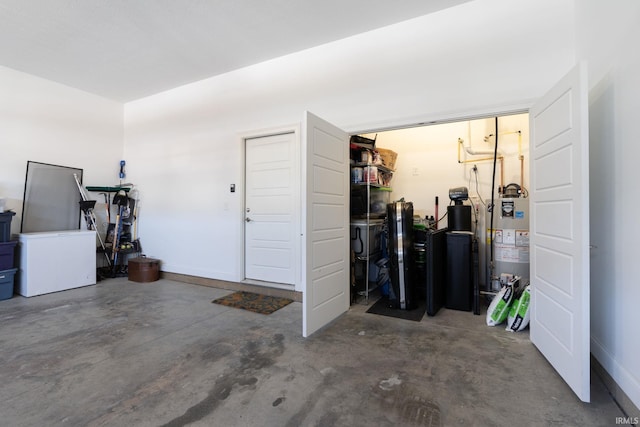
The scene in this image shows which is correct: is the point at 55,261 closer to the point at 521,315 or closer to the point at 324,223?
the point at 324,223

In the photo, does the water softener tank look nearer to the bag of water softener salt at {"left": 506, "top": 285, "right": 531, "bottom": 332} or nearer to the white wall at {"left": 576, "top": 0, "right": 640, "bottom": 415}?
the bag of water softener salt at {"left": 506, "top": 285, "right": 531, "bottom": 332}

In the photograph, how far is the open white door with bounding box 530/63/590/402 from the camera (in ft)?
5.89

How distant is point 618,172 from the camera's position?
186 cm

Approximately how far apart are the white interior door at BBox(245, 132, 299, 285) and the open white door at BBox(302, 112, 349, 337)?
2.70 feet

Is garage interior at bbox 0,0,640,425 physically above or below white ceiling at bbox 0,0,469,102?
below

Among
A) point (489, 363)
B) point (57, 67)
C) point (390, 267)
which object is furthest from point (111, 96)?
point (489, 363)

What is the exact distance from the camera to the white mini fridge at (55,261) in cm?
400

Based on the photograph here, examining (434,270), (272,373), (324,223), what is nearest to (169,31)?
(324,223)

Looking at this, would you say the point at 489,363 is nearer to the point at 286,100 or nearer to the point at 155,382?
the point at 155,382

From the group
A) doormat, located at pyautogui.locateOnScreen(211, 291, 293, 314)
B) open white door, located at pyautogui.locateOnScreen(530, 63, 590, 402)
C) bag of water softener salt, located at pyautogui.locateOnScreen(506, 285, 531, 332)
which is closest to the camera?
open white door, located at pyautogui.locateOnScreen(530, 63, 590, 402)

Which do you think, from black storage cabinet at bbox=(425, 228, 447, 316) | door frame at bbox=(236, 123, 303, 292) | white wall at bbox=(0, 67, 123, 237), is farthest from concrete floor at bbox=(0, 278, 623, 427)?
white wall at bbox=(0, 67, 123, 237)

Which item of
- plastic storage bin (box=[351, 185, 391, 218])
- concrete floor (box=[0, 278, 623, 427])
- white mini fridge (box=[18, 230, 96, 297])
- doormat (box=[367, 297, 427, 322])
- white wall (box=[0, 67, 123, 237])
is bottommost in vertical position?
concrete floor (box=[0, 278, 623, 427])

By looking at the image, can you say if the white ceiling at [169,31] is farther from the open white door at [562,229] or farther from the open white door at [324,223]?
the open white door at [562,229]

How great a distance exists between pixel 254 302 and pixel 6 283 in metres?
3.34
